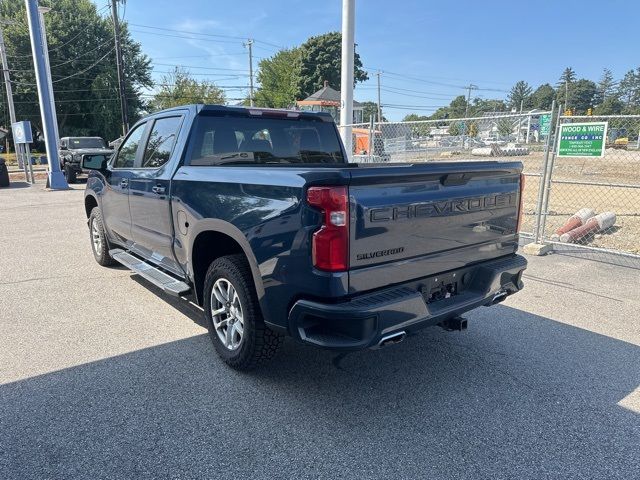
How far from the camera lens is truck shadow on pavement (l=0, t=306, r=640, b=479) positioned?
250 cm

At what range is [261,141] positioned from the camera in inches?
169

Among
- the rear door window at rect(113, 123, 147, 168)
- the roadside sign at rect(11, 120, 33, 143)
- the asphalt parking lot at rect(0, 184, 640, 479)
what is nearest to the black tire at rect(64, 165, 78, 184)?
the roadside sign at rect(11, 120, 33, 143)

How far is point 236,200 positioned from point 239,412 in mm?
1398

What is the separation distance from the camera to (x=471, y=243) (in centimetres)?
331

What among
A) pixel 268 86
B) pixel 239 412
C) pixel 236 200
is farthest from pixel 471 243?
pixel 268 86

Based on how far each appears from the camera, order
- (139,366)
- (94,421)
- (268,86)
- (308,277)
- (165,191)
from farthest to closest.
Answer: (268,86)
(165,191)
(139,366)
(94,421)
(308,277)

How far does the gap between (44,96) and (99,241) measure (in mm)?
12669

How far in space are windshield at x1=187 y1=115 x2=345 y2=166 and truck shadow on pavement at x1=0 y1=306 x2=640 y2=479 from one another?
1.66 m

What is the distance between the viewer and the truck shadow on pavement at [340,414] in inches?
98.4

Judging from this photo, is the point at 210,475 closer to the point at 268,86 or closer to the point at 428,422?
the point at 428,422

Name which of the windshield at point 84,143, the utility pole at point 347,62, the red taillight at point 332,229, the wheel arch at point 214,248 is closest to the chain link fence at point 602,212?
the utility pole at point 347,62

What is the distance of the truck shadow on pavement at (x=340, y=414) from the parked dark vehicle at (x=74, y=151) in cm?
1753

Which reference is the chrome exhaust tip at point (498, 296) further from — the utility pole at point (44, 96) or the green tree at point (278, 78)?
the green tree at point (278, 78)

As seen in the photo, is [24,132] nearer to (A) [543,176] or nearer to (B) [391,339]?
(A) [543,176]
